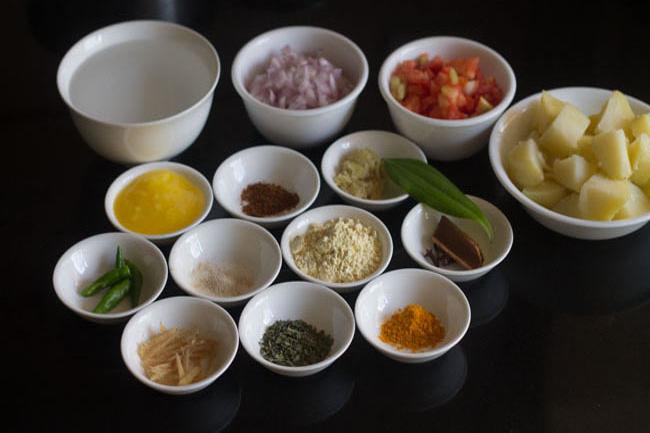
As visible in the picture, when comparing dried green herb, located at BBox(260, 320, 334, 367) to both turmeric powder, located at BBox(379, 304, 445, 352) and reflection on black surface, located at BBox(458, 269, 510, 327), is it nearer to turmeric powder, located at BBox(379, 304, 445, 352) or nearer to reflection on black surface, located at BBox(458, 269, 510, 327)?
turmeric powder, located at BBox(379, 304, 445, 352)

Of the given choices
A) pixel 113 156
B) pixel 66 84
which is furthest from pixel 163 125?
pixel 66 84

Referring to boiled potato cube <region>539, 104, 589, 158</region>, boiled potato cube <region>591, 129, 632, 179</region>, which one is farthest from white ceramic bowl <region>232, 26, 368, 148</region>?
boiled potato cube <region>591, 129, 632, 179</region>

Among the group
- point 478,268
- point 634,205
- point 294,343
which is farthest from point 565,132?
point 294,343

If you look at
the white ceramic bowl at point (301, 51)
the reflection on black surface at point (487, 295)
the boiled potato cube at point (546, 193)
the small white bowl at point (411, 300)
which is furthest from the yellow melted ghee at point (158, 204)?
the boiled potato cube at point (546, 193)

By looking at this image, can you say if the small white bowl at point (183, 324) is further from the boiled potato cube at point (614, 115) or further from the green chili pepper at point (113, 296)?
the boiled potato cube at point (614, 115)

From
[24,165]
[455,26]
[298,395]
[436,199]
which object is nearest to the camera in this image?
[298,395]

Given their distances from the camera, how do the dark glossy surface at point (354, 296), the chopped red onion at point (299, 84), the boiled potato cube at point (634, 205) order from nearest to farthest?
the dark glossy surface at point (354, 296), the boiled potato cube at point (634, 205), the chopped red onion at point (299, 84)

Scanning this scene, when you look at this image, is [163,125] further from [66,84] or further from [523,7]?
[523,7]

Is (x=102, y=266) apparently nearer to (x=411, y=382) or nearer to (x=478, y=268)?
(x=411, y=382)
